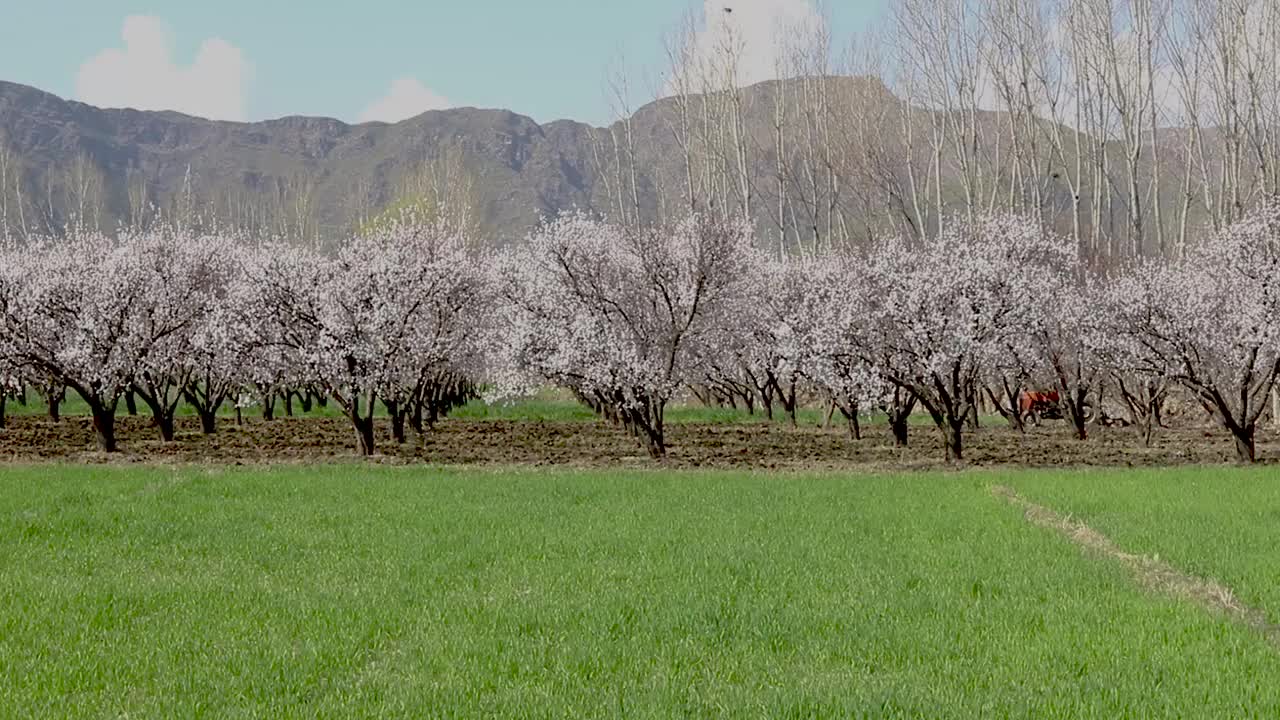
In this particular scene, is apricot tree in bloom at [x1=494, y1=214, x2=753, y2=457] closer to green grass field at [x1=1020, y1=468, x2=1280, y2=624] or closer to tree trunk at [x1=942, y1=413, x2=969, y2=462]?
tree trunk at [x1=942, y1=413, x2=969, y2=462]

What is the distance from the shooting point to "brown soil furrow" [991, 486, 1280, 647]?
38.1 feet

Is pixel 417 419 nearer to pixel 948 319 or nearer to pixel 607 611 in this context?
pixel 948 319

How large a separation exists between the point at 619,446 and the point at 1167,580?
24740 millimetres

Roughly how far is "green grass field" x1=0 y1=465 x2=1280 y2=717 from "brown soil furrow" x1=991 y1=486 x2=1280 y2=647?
1.21ft

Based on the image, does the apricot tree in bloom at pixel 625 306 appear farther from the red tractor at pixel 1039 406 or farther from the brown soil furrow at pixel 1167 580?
the red tractor at pixel 1039 406

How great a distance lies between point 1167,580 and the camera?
44.9ft

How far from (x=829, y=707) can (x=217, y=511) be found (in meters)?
14.1

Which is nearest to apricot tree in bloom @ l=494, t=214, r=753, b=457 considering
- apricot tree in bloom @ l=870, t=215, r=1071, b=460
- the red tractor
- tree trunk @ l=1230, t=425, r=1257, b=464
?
apricot tree in bloom @ l=870, t=215, r=1071, b=460

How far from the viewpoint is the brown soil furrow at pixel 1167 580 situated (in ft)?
38.1

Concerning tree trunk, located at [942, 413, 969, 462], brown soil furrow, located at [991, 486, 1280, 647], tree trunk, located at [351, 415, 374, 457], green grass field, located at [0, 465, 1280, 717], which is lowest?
brown soil furrow, located at [991, 486, 1280, 647]

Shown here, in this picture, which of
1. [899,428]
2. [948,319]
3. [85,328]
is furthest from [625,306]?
[85,328]

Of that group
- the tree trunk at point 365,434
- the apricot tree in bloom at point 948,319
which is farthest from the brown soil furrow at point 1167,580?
the tree trunk at point 365,434

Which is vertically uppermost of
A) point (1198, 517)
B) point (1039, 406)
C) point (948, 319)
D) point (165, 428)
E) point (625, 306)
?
point (625, 306)

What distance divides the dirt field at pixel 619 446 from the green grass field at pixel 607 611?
35.7 feet
